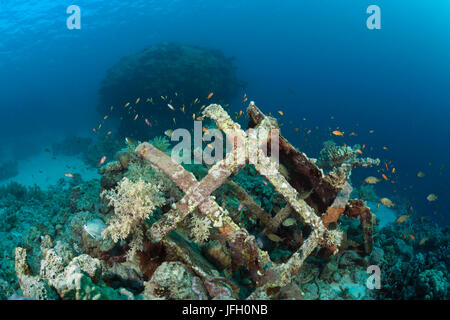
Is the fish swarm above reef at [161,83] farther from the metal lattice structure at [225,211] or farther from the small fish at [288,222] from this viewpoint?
the metal lattice structure at [225,211]

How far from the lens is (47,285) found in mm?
3193

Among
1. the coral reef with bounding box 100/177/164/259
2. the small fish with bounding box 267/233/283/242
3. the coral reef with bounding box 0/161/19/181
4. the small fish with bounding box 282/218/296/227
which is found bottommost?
the coral reef with bounding box 0/161/19/181

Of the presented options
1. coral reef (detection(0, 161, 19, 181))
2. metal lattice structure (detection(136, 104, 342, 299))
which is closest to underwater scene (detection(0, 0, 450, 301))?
metal lattice structure (detection(136, 104, 342, 299))

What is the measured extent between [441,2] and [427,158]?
96.7 metres

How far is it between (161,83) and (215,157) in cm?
1877

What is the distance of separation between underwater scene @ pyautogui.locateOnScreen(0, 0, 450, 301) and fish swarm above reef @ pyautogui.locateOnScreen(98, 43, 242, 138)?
0.20m

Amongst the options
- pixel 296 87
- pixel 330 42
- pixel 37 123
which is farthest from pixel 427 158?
pixel 37 123

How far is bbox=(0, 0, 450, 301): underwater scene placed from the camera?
3934 mm

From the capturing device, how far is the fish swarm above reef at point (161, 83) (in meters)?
24.0

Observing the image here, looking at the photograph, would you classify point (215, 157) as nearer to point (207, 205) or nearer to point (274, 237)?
point (274, 237)

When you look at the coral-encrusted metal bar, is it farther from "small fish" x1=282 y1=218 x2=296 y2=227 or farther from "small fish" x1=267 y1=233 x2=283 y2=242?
"small fish" x1=282 y1=218 x2=296 y2=227

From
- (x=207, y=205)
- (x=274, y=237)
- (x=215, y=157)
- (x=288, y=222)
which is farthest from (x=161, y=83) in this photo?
(x=207, y=205)

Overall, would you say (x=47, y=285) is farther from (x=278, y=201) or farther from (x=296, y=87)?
(x=296, y=87)

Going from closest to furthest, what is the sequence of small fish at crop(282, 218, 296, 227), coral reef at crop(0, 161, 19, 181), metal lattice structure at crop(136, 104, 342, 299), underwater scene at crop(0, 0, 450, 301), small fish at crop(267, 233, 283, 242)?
metal lattice structure at crop(136, 104, 342, 299) < underwater scene at crop(0, 0, 450, 301) < small fish at crop(267, 233, 283, 242) < small fish at crop(282, 218, 296, 227) < coral reef at crop(0, 161, 19, 181)
